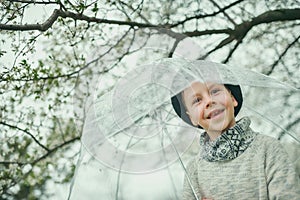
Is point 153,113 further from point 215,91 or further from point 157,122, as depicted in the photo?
point 215,91

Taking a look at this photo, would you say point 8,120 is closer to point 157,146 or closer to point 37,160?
point 37,160

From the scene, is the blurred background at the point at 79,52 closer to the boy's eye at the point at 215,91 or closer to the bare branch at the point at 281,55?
the bare branch at the point at 281,55

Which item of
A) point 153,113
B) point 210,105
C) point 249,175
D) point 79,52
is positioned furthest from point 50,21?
point 249,175

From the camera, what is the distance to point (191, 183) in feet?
3.69

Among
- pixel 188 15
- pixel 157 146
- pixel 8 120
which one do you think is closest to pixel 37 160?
pixel 8 120

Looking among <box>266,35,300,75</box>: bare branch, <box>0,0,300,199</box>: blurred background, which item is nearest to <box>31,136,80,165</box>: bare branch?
<box>0,0,300,199</box>: blurred background

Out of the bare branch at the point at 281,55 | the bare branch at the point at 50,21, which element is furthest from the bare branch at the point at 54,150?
the bare branch at the point at 281,55

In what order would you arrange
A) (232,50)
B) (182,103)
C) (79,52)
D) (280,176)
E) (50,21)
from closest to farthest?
(280,176) → (182,103) → (50,21) → (79,52) → (232,50)

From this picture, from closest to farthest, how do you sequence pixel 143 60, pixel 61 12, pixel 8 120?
pixel 143 60 → pixel 61 12 → pixel 8 120

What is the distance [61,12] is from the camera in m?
1.52

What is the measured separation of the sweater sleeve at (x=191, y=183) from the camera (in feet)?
3.65

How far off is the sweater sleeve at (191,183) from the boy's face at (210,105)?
9cm

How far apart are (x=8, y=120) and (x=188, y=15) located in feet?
2.34

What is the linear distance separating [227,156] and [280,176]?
0.37 ft
